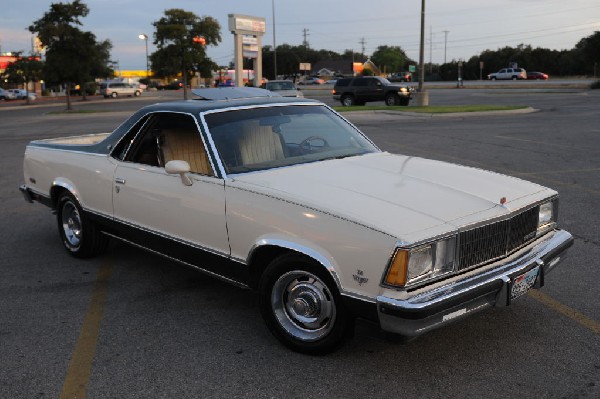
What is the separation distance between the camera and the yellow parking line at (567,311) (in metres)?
4.04

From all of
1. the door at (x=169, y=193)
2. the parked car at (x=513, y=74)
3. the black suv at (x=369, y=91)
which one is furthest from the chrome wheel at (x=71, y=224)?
the parked car at (x=513, y=74)

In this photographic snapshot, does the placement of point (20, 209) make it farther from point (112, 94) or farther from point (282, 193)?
point (112, 94)

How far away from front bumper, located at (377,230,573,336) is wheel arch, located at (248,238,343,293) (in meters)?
0.37

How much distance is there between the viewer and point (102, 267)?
5625mm

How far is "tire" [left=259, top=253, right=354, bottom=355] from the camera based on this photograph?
3.45 m

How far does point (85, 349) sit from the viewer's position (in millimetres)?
3844

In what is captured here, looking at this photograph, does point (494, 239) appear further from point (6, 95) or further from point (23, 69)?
point (6, 95)

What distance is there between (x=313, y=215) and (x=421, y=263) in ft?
2.19

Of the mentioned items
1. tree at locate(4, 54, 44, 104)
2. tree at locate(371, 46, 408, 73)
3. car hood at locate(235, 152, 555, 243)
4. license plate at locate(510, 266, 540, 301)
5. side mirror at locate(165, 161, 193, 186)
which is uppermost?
tree at locate(371, 46, 408, 73)

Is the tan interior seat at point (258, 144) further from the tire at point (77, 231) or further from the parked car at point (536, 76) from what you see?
the parked car at point (536, 76)

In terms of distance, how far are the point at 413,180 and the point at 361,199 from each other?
2.11ft

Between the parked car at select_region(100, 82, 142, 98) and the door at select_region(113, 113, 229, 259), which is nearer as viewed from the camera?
the door at select_region(113, 113, 229, 259)

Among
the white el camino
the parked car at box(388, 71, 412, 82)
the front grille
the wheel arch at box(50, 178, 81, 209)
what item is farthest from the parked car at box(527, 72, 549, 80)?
the front grille

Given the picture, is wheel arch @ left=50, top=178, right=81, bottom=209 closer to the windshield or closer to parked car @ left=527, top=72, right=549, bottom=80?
the windshield
